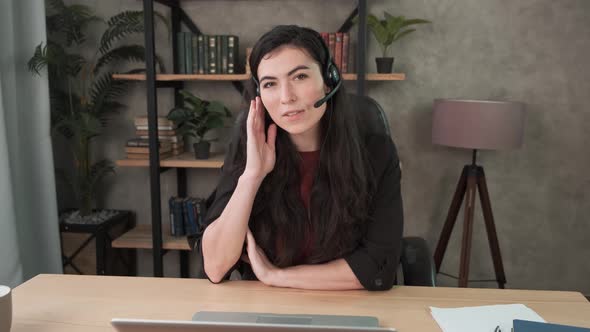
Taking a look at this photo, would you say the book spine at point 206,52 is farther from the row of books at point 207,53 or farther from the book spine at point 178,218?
the book spine at point 178,218

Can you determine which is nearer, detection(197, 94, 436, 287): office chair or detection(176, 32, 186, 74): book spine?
detection(197, 94, 436, 287): office chair

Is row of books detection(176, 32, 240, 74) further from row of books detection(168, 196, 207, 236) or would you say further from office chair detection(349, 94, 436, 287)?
office chair detection(349, 94, 436, 287)

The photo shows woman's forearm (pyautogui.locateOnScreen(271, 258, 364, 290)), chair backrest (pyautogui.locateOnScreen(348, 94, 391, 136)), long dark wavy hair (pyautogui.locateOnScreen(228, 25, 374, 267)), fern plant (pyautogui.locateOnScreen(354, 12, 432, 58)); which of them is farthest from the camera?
fern plant (pyautogui.locateOnScreen(354, 12, 432, 58))

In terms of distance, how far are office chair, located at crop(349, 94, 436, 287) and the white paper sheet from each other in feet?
1.20

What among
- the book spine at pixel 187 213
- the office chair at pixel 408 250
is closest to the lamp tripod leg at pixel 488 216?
the office chair at pixel 408 250

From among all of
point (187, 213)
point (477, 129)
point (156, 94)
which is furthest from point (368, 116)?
point (187, 213)

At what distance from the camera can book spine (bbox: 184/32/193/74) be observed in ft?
8.54

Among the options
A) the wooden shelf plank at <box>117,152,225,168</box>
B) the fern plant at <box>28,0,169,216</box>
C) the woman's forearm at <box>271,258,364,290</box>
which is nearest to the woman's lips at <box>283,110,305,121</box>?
the woman's forearm at <box>271,258,364,290</box>

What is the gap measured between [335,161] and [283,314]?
1.61 ft

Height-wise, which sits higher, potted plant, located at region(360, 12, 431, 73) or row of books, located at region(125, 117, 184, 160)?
potted plant, located at region(360, 12, 431, 73)

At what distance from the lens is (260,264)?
1.16 meters

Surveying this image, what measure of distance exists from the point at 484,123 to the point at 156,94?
5.61ft

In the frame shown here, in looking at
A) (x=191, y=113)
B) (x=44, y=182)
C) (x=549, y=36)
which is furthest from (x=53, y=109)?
(x=549, y=36)

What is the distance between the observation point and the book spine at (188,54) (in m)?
2.60
